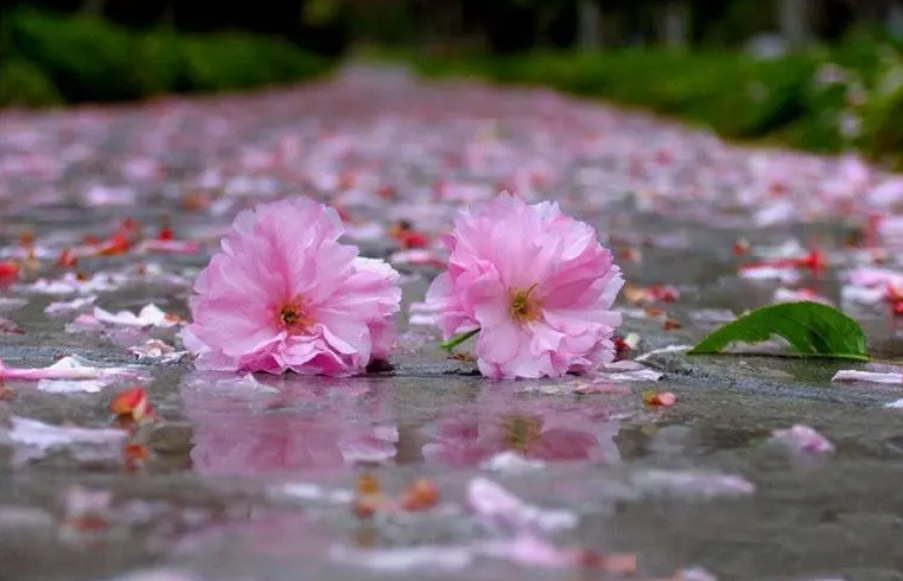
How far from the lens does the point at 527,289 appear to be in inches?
68.7

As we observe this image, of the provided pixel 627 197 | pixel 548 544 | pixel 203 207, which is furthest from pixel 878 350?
pixel 627 197

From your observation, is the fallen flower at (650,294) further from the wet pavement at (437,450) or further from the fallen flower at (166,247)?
the fallen flower at (166,247)

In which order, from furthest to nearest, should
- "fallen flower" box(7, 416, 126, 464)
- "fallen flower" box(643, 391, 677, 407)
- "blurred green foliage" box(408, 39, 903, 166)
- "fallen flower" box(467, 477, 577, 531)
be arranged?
1. "blurred green foliage" box(408, 39, 903, 166)
2. "fallen flower" box(643, 391, 677, 407)
3. "fallen flower" box(7, 416, 126, 464)
4. "fallen flower" box(467, 477, 577, 531)

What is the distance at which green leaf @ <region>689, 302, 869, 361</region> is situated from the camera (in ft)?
6.20

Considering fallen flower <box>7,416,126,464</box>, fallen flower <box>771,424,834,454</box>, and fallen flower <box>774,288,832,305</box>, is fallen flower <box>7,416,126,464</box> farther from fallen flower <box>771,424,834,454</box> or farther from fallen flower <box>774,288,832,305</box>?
fallen flower <box>774,288,832,305</box>

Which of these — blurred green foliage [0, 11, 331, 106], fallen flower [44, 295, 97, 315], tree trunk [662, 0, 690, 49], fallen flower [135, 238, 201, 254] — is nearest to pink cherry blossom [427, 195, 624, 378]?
fallen flower [44, 295, 97, 315]

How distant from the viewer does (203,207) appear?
4773mm

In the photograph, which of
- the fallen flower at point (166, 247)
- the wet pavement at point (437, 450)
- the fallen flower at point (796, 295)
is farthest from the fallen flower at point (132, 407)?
the fallen flower at point (166, 247)

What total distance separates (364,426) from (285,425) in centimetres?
8

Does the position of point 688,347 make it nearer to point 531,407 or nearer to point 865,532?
point 531,407

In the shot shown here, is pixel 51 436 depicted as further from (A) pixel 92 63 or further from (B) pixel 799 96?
(A) pixel 92 63

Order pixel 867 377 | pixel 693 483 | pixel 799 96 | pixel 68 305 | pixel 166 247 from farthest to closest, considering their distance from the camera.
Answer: pixel 799 96, pixel 166 247, pixel 68 305, pixel 867 377, pixel 693 483

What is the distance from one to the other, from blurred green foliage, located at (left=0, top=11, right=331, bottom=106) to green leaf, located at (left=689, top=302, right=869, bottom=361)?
10613mm

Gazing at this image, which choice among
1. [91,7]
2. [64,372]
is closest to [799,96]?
[64,372]
